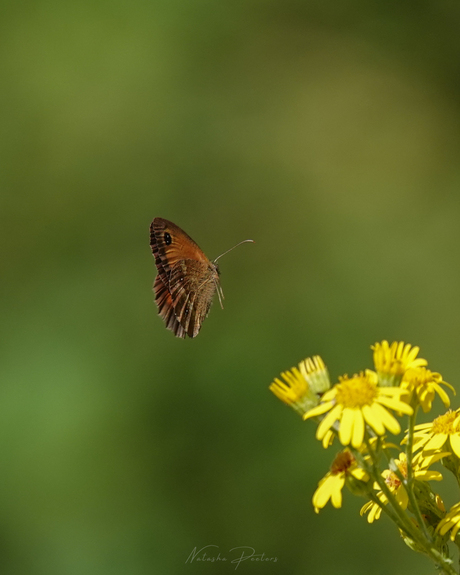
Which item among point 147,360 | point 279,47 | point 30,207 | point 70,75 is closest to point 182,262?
point 147,360

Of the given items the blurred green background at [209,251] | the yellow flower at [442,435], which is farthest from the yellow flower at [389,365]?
the blurred green background at [209,251]

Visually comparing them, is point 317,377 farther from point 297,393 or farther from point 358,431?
point 358,431

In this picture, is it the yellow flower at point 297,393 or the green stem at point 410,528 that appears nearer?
the green stem at point 410,528

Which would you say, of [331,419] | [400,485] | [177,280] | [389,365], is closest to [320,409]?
[331,419]

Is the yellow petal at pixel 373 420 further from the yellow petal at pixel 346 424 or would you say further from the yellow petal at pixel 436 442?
the yellow petal at pixel 436 442

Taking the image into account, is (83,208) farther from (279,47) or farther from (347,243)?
(279,47)

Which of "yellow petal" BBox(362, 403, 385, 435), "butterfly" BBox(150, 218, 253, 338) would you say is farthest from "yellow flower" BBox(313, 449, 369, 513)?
"butterfly" BBox(150, 218, 253, 338)

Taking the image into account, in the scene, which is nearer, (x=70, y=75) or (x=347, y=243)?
(x=347, y=243)

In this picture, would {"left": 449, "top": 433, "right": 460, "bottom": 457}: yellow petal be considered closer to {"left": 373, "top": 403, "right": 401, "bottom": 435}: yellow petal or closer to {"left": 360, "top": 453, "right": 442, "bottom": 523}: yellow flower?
{"left": 360, "top": 453, "right": 442, "bottom": 523}: yellow flower
